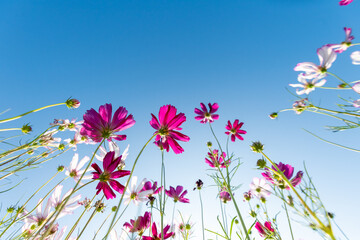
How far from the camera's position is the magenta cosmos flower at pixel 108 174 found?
0.63m

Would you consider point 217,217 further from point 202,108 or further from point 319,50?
point 202,108

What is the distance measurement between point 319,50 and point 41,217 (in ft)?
5.29

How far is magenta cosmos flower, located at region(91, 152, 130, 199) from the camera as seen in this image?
63 cm

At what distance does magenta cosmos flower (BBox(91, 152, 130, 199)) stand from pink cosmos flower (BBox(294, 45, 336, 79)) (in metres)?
1.11

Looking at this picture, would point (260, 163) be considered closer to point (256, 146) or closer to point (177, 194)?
point (256, 146)

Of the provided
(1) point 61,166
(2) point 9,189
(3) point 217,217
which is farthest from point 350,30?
(1) point 61,166

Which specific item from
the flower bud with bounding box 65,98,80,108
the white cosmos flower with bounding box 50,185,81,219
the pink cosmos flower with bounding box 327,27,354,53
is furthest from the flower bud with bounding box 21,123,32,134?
the pink cosmos flower with bounding box 327,27,354,53

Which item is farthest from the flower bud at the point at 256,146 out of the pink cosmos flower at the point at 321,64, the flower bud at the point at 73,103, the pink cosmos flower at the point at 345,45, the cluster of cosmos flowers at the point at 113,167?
the flower bud at the point at 73,103

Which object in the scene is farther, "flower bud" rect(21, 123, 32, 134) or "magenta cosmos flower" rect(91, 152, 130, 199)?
"flower bud" rect(21, 123, 32, 134)

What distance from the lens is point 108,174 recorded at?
642mm

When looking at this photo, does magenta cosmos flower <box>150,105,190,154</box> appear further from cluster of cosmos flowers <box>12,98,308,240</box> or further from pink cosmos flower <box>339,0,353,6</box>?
pink cosmos flower <box>339,0,353,6</box>

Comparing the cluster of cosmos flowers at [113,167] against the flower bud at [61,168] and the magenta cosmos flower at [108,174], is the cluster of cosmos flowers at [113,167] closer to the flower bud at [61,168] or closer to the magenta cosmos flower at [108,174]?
the magenta cosmos flower at [108,174]

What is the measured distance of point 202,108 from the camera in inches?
81.3

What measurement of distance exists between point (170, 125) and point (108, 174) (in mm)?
305
